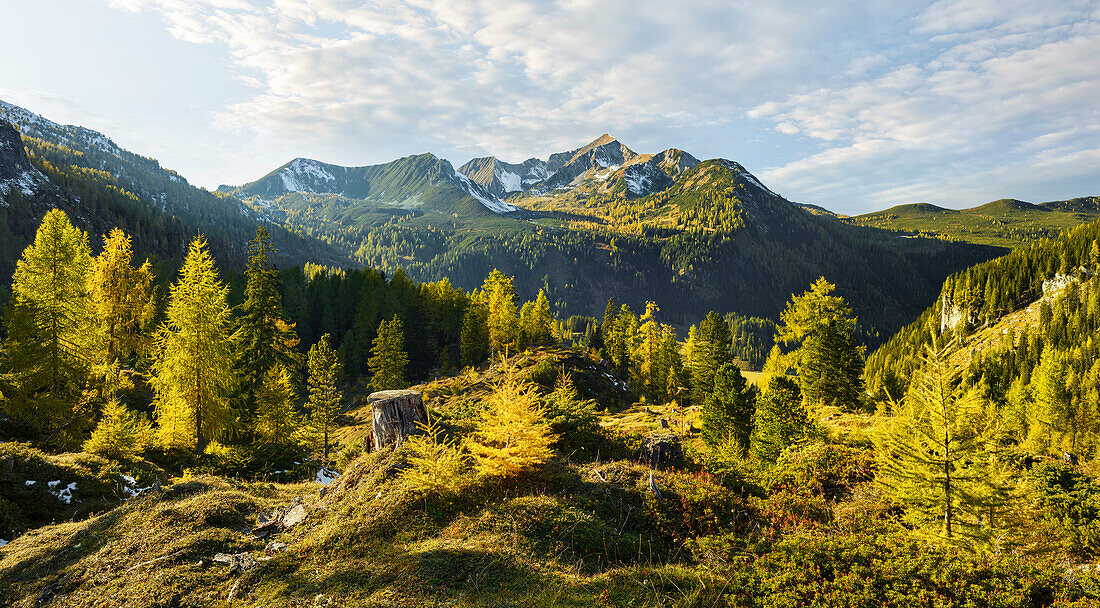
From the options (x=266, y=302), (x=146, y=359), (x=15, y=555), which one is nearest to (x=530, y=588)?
(x=15, y=555)

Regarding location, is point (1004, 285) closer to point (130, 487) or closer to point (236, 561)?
point (236, 561)

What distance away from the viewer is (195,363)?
19906 millimetres

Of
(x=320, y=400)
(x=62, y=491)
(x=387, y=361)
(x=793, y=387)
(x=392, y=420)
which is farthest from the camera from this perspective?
(x=387, y=361)

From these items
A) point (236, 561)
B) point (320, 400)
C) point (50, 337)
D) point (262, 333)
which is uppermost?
point (50, 337)

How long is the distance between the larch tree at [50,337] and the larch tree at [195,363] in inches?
203

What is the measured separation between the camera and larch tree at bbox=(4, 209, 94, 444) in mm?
20828

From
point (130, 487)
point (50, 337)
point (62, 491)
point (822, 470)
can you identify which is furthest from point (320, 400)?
point (822, 470)

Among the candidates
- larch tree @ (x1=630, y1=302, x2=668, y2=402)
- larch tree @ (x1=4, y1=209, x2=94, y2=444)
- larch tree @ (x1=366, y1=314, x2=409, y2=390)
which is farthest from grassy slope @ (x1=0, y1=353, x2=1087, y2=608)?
larch tree @ (x1=630, y1=302, x2=668, y2=402)

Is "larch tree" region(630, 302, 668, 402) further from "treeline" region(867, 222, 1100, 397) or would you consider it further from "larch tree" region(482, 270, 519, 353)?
"treeline" region(867, 222, 1100, 397)

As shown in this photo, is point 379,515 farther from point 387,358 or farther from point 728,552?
point 387,358

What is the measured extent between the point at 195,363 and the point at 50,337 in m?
8.88

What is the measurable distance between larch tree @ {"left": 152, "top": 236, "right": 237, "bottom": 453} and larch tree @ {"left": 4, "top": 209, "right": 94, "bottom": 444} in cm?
517

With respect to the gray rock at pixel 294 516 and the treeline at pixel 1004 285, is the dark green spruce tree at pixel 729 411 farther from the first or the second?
the treeline at pixel 1004 285

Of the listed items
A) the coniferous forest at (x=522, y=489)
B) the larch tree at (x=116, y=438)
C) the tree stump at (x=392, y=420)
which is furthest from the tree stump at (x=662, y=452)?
the larch tree at (x=116, y=438)
